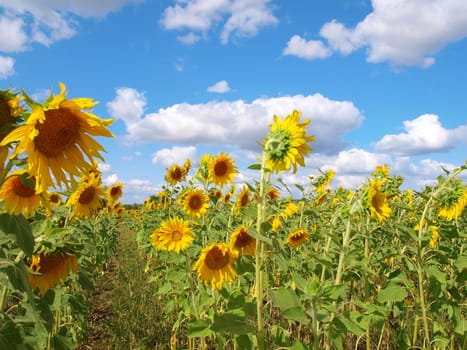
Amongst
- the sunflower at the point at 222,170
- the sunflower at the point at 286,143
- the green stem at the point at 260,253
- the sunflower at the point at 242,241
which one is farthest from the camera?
the sunflower at the point at 222,170

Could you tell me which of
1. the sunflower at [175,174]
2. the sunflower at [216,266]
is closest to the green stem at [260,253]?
the sunflower at [216,266]

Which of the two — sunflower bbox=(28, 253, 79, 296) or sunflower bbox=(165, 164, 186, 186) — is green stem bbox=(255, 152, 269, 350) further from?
sunflower bbox=(165, 164, 186, 186)

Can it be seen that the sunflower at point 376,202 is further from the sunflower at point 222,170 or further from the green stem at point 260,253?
the sunflower at point 222,170

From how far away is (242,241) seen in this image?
3357 mm

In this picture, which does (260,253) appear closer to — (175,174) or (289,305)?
(289,305)

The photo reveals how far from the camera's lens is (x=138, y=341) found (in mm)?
4309

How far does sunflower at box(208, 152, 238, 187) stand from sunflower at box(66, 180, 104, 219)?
136cm

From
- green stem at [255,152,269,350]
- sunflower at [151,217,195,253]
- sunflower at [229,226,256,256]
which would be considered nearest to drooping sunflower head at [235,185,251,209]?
sunflower at [151,217,195,253]

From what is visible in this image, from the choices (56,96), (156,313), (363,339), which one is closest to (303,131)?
(56,96)

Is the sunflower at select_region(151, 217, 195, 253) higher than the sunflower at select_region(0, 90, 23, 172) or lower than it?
lower

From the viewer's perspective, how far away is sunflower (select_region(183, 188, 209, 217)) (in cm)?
484

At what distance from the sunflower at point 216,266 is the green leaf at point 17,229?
5.79 feet

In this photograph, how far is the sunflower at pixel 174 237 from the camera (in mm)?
3574

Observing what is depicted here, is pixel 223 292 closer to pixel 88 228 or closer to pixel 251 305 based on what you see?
pixel 251 305
